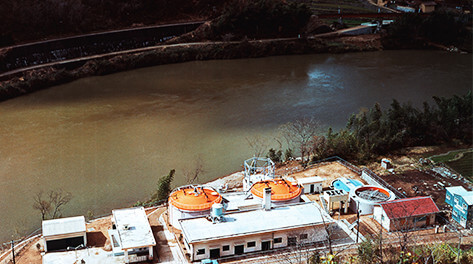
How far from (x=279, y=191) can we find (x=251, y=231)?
219 cm

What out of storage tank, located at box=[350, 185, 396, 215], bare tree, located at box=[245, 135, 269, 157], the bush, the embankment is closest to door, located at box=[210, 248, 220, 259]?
storage tank, located at box=[350, 185, 396, 215]

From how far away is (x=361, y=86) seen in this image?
114 ft

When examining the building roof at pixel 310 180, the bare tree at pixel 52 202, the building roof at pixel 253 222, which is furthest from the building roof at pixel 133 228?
the building roof at pixel 310 180

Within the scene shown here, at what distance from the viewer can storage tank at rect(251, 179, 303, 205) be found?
1800 cm

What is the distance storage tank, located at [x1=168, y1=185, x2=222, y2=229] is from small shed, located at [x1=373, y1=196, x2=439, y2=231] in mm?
5031

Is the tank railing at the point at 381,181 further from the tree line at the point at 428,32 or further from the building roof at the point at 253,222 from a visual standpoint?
the tree line at the point at 428,32

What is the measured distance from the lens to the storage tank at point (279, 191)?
18.0 metres

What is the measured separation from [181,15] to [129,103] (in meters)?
18.6

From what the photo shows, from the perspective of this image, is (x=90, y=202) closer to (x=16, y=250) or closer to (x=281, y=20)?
(x=16, y=250)

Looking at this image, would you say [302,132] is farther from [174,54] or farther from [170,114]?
[174,54]

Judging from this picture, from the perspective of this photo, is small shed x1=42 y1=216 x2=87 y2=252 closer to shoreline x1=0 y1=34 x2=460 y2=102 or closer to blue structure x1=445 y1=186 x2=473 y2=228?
blue structure x1=445 y1=186 x2=473 y2=228

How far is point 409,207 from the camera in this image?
18.0m

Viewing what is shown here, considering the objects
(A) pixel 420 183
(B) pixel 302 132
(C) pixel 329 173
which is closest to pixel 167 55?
(B) pixel 302 132

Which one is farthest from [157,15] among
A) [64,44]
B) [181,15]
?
[64,44]
